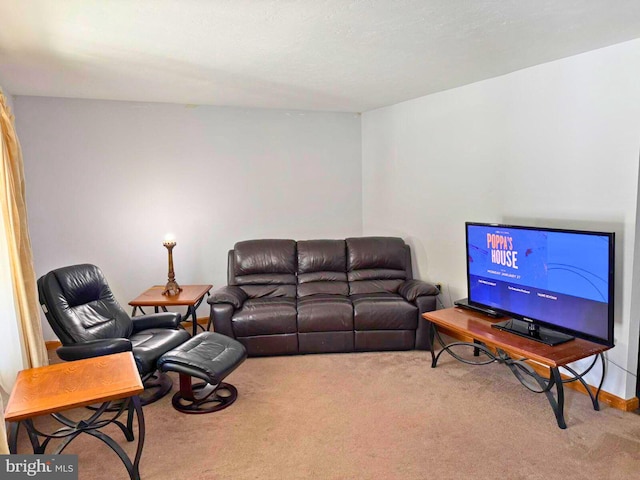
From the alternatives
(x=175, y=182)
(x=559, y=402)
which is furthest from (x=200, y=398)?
(x=175, y=182)

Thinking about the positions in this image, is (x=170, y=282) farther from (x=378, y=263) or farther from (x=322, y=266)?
(x=378, y=263)

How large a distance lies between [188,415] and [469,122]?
11.4 ft

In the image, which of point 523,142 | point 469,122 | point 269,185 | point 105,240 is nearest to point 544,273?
point 523,142

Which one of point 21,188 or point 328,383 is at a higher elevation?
point 21,188

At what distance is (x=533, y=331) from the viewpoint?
3051 mm

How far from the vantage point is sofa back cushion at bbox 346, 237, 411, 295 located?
4.59 metres

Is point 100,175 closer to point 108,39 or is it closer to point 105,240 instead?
point 105,240

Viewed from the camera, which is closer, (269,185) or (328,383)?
A: (328,383)

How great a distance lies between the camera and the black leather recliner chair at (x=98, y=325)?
9.66ft

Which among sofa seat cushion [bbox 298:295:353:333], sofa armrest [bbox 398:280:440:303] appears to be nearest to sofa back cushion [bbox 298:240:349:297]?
sofa seat cushion [bbox 298:295:353:333]

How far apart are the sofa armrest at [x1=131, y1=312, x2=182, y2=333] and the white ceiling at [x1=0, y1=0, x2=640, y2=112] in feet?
6.58

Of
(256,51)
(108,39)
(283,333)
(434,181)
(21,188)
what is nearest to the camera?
(108,39)

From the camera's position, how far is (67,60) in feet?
9.97

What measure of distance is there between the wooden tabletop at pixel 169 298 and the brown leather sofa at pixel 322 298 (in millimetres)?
200
